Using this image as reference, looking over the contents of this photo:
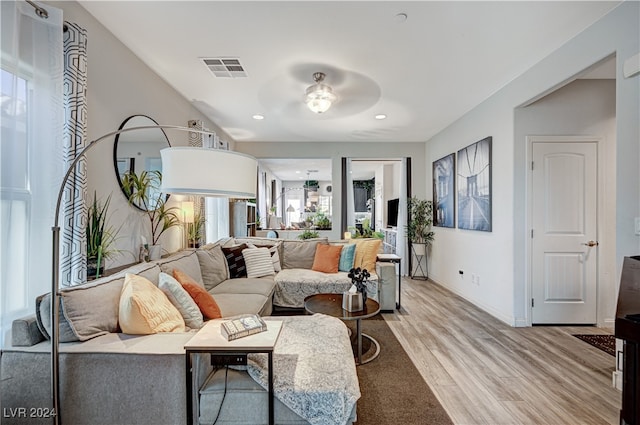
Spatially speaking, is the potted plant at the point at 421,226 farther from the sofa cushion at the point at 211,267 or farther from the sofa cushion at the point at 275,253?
the sofa cushion at the point at 211,267

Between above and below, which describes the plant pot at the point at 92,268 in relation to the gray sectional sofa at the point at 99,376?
above

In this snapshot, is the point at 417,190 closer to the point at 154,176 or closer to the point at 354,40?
the point at 354,40

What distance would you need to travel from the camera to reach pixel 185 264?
2.83 m

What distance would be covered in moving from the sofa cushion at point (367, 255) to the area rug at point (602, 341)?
229 cm

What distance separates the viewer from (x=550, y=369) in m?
2.47

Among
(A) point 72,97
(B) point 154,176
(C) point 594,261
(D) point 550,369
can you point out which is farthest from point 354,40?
(C) point 594,261

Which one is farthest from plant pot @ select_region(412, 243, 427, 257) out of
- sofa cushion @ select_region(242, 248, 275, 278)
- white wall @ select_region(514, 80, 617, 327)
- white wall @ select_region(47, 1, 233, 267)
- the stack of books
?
the stack of books

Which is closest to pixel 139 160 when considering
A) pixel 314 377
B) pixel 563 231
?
pixel 314 377

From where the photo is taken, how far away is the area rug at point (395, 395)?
6.17 ft

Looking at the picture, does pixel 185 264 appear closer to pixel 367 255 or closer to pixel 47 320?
pixel 47 320

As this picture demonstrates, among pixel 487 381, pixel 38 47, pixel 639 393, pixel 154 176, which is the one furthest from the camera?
pixel 154 176

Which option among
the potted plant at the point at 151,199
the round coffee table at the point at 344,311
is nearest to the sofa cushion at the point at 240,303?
the round coffee table at the point at 344,311

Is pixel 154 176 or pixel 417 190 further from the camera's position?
pixel 417 190

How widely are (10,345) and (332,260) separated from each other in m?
3.12
